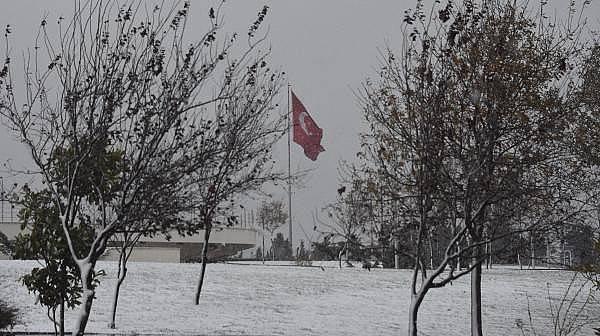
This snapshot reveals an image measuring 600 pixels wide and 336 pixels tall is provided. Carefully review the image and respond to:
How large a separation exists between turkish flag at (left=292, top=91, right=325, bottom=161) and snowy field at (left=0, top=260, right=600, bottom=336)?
25.4 feet

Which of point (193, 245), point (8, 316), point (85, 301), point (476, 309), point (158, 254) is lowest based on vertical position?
point (8, 316)

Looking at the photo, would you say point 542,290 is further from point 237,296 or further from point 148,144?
point 148,144

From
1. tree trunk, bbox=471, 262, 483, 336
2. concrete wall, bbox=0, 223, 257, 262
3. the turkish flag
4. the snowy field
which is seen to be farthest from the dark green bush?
concrete wall, bbox=0, 223, 257, 262

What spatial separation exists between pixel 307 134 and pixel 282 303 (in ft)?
47.5

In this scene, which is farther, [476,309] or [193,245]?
[193,245]

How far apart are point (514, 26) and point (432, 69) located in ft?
9.67

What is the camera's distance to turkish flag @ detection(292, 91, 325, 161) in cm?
3197

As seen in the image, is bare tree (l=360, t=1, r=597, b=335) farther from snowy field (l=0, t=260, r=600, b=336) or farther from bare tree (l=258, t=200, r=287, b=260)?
bare tree (l=258, t=200, r=287, b=260)

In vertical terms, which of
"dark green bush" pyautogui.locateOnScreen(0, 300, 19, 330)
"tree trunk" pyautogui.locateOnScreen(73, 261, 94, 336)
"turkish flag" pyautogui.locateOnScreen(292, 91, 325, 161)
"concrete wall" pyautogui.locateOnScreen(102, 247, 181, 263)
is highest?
"turkish flag" pyautogui.locateOnScreen(292, 91, 325, 161)

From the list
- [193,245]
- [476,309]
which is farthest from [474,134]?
[193,245]

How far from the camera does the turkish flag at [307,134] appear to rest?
32.0 metres

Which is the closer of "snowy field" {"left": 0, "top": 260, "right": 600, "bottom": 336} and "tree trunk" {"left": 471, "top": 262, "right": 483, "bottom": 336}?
"tree trunk" {"left": 471, "top": 262, "right": 483, "bottom": 336}

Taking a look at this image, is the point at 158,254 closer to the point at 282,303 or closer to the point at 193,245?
the point at 193,245

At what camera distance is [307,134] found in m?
32.5
